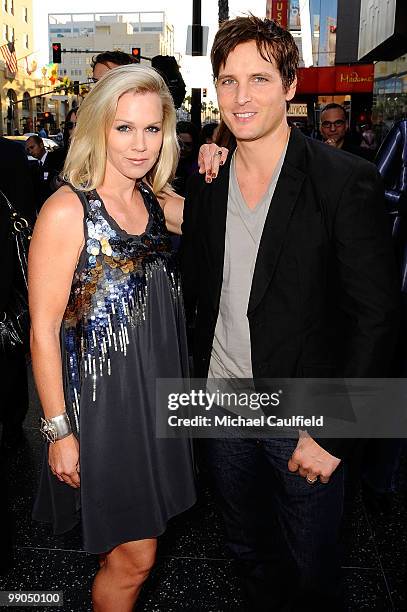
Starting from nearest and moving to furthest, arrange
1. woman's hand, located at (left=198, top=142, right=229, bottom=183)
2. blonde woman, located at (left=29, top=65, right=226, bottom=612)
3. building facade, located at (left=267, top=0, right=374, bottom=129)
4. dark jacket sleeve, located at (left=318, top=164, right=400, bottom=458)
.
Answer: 1. dark jacket sleeve, located at (left=318, top=164, right=400, bottom=458)
2. blonde woman, located at (left=29, top=65, right=226, bottom=612)
3. woman's hand, located at (left=198, top=142, right=229, bottom=183)
4. building facade, located at (left=267, top=0, right=374, bottom=129)

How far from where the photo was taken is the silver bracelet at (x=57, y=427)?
2.10m

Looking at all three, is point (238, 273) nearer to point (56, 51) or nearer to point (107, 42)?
point (56, 51)

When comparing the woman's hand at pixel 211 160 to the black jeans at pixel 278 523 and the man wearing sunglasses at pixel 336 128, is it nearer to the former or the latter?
the black jeans at pixel 278 523

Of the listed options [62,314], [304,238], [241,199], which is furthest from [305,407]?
[62,314]

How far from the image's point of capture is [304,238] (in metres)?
1.95

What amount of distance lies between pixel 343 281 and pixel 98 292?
2.69 feet

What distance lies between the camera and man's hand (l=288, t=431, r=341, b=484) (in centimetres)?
194

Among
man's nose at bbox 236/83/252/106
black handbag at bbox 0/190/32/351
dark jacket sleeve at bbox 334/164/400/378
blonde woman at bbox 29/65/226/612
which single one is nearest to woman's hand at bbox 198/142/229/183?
blonde woman at bbox 29/65/226/612

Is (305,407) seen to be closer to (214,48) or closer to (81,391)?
(81,391)

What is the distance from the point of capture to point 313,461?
1956mm

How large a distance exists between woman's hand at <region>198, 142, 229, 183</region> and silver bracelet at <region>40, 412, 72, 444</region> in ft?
3.32

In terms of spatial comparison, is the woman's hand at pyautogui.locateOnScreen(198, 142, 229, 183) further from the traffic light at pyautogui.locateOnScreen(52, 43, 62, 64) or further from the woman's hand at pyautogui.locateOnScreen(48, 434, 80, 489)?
the traffic light at pyautogui.locateOnScreen(52, 43, 62, 64)

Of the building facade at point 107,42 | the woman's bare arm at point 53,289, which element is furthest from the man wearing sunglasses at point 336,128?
the building facade at point 107,42

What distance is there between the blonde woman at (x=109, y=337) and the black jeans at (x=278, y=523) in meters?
0.23
